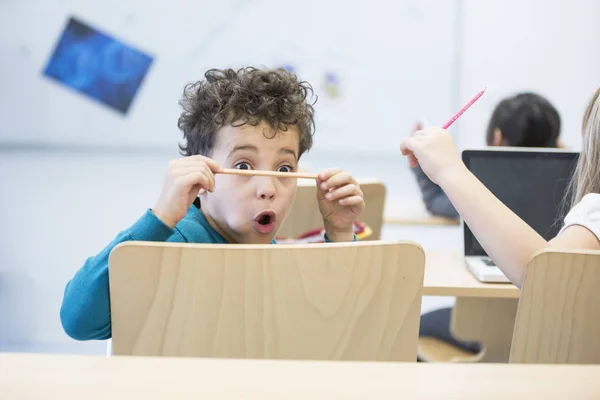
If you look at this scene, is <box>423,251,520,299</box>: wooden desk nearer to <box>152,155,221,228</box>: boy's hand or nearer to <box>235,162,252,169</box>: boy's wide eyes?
<box>235,162,252,169</box>: boy's wide eyes

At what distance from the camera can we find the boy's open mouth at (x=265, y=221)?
1.16 m

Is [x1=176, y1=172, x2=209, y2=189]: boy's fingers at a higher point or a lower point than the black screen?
higher

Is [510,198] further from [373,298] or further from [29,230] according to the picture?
[29,230]

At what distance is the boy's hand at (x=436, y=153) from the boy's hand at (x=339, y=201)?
159mm

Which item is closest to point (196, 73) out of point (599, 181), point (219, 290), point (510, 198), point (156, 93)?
point (156, 93)

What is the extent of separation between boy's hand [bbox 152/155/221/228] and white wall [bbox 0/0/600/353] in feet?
7.58

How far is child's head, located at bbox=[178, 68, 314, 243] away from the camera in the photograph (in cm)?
A: 116

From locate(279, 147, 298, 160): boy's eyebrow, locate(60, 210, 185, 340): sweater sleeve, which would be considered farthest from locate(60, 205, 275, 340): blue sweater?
locate(279, 147, 298, 160): boy's eyebrow

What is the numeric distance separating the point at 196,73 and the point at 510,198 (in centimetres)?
219

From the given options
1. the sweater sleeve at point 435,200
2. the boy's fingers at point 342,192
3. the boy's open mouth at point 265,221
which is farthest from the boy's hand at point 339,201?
the sweater sleeve at point 435,200

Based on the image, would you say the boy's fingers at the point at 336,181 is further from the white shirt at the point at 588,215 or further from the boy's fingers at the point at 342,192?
the white shirt at the point at 588,215

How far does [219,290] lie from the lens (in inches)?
28.0

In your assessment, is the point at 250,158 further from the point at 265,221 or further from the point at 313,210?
the point at 313,210

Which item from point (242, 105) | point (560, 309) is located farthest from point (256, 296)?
point (242, 105)
